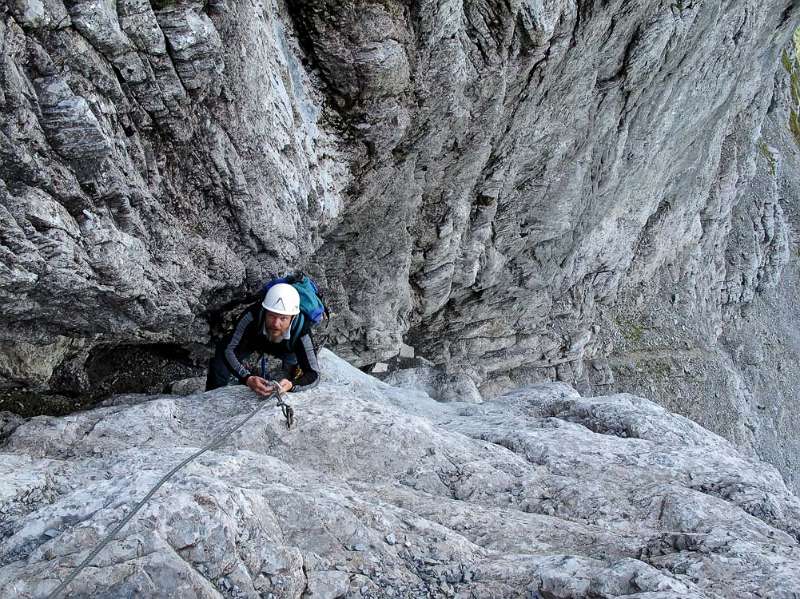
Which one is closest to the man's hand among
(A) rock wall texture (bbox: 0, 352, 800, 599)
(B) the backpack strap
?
(A) rock wall texture (bbox: 0, 352, 800, 599)

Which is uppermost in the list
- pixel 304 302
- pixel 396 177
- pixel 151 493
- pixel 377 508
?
pixel 396 177

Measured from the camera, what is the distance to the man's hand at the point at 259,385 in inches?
405

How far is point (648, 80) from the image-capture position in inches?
969

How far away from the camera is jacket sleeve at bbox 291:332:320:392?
11.0 meters

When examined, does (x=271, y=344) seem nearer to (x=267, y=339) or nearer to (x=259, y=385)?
(x=267, y=339)

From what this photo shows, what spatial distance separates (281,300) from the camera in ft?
35.0

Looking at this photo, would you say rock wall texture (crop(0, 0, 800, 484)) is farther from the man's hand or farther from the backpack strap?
the man's hand

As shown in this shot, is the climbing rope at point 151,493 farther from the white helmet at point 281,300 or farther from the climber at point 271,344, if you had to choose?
the white helmet at point 281,300

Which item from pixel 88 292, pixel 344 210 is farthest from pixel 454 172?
pixel 88 292

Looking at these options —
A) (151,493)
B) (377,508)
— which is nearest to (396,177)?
(377,508)

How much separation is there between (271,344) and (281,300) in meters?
1.76

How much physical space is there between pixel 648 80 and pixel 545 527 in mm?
22248

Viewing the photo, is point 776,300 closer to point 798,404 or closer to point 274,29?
point 798,404

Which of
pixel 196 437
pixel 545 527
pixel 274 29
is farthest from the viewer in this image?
pixel 274 29
